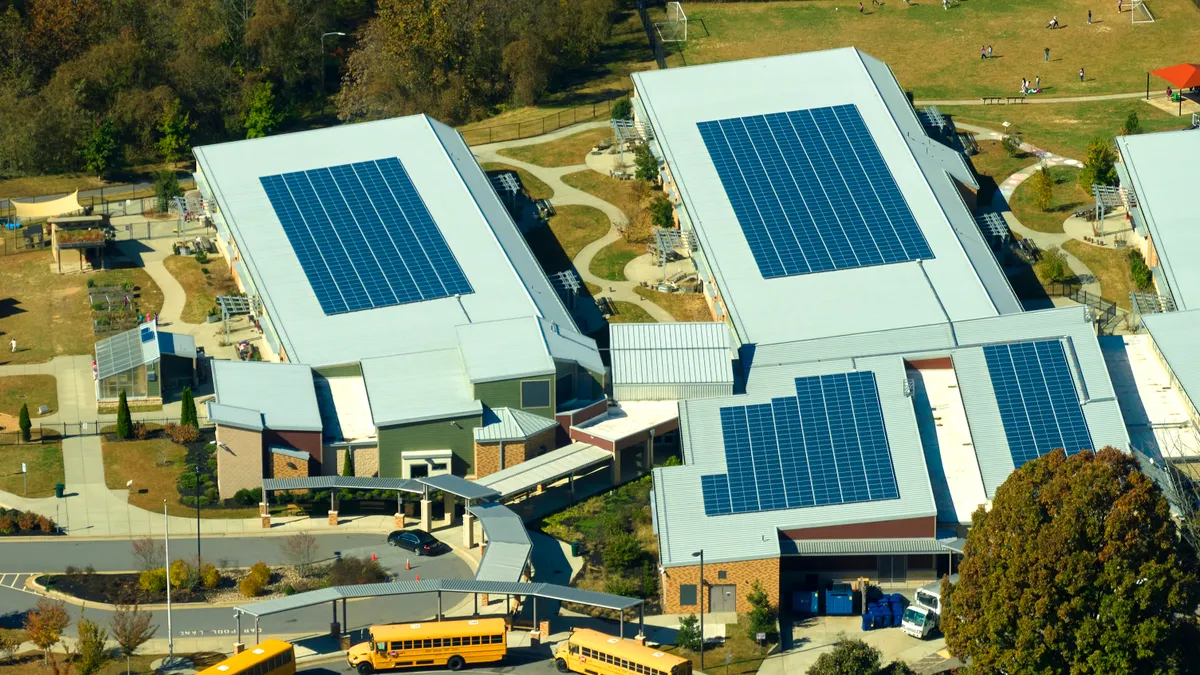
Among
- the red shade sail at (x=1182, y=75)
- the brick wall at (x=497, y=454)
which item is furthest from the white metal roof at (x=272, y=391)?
the red shade sail at (x=1182, y=75)

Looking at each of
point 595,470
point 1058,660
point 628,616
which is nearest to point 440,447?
point 595,470

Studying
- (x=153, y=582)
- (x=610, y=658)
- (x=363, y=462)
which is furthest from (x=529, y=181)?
(x=610, y=658)

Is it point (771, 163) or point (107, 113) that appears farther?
point (107, 113)

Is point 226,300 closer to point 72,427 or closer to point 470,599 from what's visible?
point 72,427

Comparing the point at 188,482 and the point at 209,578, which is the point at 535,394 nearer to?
the point at 188,482

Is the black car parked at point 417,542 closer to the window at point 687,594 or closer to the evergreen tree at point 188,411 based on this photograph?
the window at point 687,594

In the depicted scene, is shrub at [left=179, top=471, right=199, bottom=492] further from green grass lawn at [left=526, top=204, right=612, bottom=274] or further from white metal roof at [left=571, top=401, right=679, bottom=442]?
green grass lawn at [left=526, top=204, right=612, bottom=274]
